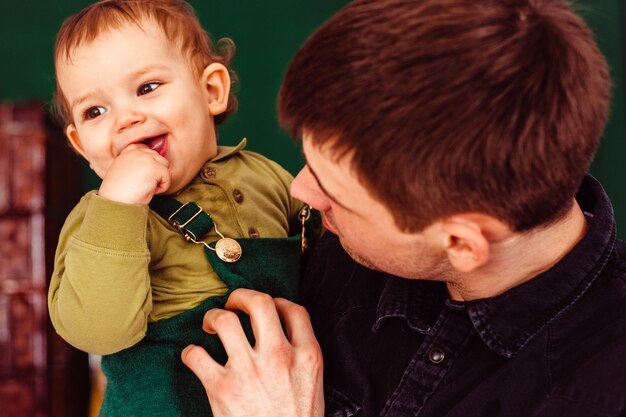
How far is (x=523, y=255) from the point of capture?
36.8 inches

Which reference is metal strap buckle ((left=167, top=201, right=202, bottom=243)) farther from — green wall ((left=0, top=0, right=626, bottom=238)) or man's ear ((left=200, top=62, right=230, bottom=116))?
green wall ((left=0, top=0, right=626, bottom=238))

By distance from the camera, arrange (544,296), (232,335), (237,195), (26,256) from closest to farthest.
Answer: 1. (544,296)
2. (232,335)
3. (237,195)
4. (26,256)

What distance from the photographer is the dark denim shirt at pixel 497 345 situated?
0.83 metres

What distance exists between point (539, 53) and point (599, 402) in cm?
42

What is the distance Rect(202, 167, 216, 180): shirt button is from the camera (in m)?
1.17

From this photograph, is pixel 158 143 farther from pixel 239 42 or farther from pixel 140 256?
pixel 239 42

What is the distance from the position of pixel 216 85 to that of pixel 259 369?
1.69 feet

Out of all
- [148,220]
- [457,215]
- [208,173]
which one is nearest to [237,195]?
[208,173]

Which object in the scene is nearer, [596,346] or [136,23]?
[596,346]

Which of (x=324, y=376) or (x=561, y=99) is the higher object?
(x=561, y=99)

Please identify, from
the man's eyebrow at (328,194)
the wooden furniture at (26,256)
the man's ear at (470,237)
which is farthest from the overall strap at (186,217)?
the wooden furniture at (26,256)

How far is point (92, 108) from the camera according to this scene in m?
1.10

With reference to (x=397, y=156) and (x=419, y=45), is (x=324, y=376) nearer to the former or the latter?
(x=397, y=156)

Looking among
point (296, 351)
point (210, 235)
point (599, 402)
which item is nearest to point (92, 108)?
point (210, 235)
